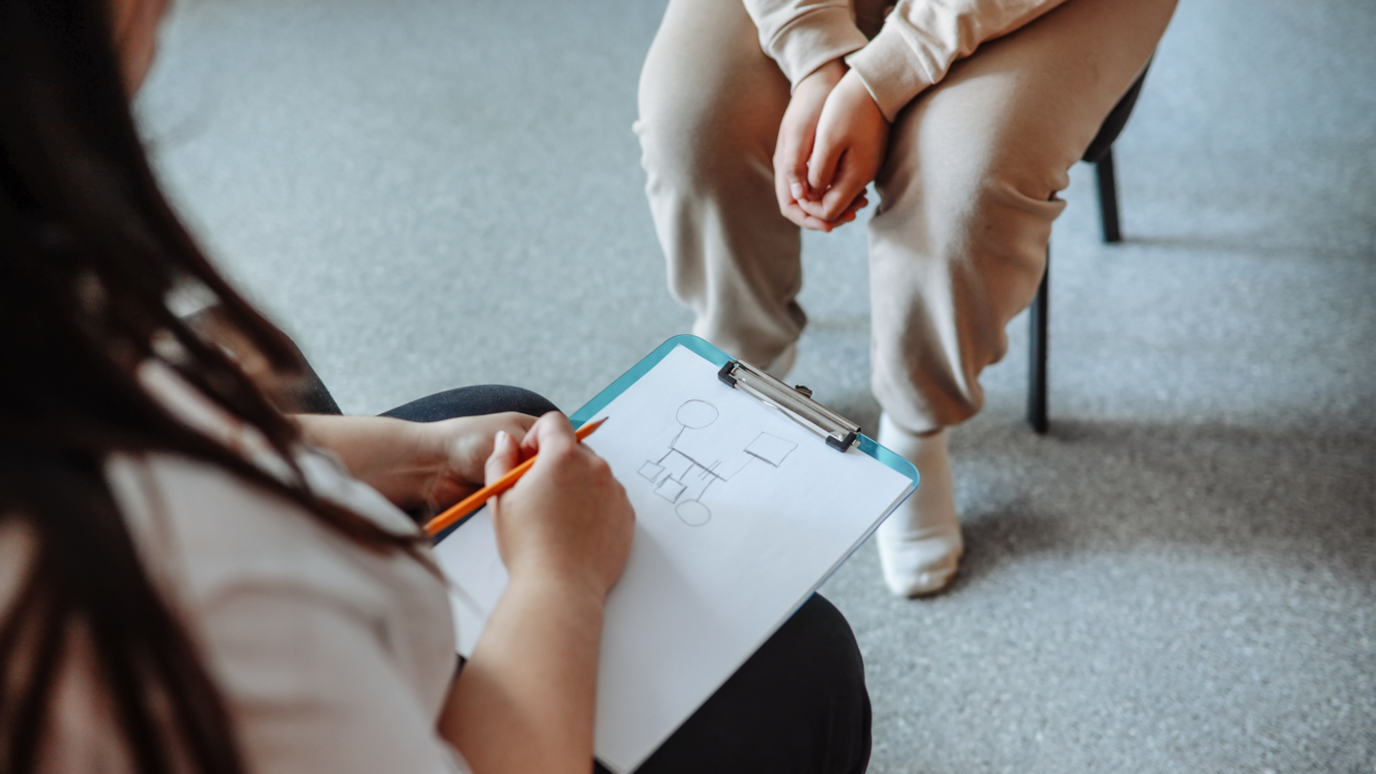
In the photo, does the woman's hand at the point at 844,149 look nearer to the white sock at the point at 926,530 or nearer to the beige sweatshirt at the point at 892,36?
the beige sweatshirt at the point at 892,36

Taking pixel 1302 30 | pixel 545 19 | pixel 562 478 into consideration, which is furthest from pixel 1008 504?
pixel 545 19

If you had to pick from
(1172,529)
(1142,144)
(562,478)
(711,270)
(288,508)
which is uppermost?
(288,508)

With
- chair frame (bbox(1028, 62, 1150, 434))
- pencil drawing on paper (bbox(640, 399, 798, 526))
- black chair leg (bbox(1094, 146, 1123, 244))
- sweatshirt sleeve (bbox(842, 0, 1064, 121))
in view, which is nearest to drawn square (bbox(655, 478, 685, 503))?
pencil drawing on paper (bbox(640, 399, 798, 526))

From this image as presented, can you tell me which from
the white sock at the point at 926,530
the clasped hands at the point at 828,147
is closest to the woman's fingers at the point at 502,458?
the clasped hands at the point at 828,147

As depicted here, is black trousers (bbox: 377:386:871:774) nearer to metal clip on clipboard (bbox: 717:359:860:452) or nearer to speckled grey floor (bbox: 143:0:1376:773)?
metal clip on clipboard (bbox: 717:359:860:452)

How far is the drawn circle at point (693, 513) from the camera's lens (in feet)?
1.70

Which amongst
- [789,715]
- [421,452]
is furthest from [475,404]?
[789,715]

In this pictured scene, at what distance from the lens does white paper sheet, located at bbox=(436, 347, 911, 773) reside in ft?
1.47

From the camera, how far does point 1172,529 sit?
36.5 inches

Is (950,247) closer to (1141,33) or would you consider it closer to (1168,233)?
(1141,33)

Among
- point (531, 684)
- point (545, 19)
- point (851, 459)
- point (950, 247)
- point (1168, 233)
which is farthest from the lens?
point (545, 19)

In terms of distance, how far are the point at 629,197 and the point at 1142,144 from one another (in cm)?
78

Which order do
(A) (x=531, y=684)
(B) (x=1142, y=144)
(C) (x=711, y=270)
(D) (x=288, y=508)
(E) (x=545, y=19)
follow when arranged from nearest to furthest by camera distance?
1. (D) (x=288, y=508)
2. (A) (x=531, y=684)
3. (C) (x=711, y=270)
4. (B) (x=1142, y=144)
5. (E) (x=545, y=19)

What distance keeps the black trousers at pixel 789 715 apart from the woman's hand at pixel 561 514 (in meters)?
0.09
